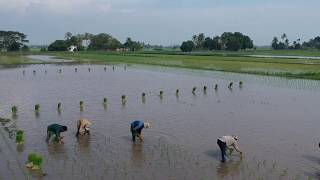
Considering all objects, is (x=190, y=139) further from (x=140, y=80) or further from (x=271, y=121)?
(x=140, y=80)

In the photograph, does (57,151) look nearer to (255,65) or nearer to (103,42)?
(255,65)

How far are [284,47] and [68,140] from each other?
119554 mm

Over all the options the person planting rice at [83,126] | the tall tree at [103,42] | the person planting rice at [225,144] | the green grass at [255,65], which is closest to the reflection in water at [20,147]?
the person planting rice at [83,126]

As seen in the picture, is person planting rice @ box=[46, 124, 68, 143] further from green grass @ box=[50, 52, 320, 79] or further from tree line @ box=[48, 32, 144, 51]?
tree line @ box=[48, 32, 144, 51]

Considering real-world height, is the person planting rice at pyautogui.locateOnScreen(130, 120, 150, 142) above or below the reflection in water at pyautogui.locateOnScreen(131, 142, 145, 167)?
above

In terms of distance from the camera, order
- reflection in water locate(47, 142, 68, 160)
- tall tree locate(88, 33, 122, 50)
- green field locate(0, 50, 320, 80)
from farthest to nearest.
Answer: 1. tall tree locate(88, 33, 122, 50)
2. green field locate(0, 50, 320, 80)
3. reflection in water locate(47, 142, 68, 160)

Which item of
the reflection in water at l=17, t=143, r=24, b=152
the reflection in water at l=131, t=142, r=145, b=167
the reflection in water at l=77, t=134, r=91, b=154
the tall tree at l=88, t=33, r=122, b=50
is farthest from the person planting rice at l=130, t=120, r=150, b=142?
the tall tree at l=88, t=33, r=122, b=50

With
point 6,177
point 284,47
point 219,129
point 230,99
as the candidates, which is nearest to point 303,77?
point 230,99

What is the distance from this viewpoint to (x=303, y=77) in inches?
1254

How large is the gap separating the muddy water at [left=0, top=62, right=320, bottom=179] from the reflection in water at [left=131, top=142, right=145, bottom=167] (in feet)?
0.08

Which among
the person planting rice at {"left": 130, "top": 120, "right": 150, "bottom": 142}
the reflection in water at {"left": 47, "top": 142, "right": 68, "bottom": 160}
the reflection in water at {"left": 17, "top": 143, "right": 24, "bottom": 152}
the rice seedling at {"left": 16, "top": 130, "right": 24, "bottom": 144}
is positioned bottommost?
the reflection in water at {"left": 47, "top": 142, "right": 68, "bottom": 160}

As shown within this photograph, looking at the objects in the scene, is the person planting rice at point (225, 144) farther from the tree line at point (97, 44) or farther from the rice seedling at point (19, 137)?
the tree line at point (97, 44)

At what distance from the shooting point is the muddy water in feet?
36.1

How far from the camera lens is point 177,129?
610 inches
